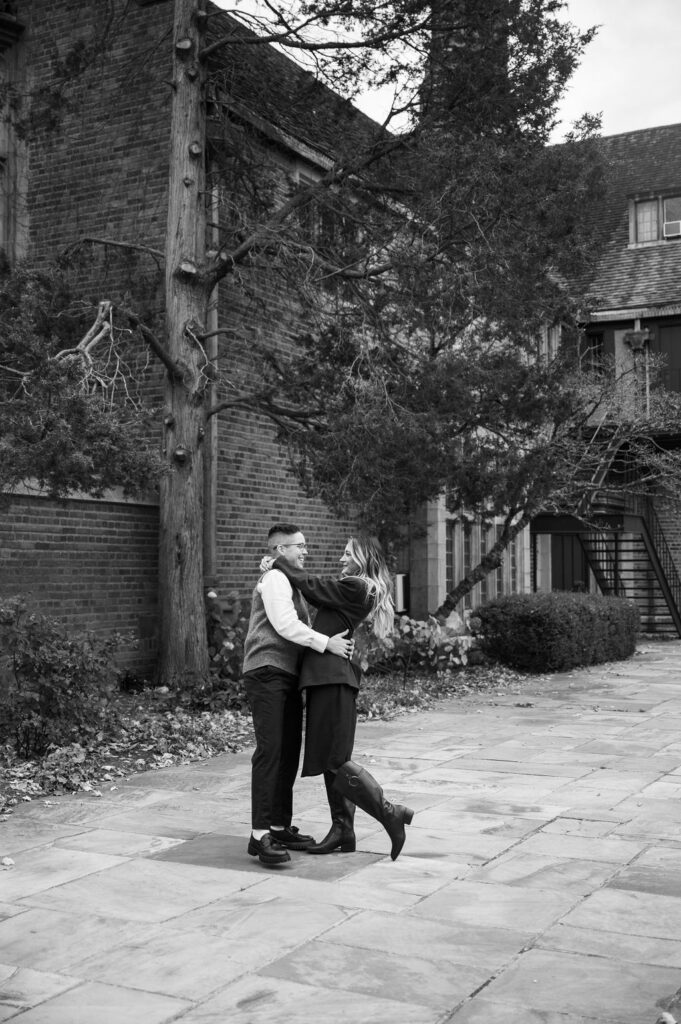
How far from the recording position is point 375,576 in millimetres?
6086

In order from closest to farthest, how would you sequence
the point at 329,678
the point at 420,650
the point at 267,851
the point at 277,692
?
the point at 267,851 < the point at 329,678 < the point at 277,692 < the point at 420,650

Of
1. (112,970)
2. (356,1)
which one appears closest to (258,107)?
(356,1)

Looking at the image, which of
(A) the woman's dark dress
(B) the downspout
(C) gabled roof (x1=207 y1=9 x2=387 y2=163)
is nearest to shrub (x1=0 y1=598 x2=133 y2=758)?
(A) the woman's dark dress

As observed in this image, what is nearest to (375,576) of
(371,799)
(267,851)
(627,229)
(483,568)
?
(371,799)

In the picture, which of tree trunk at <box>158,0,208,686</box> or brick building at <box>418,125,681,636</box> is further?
brick building at <box>418,125,681,636</box>

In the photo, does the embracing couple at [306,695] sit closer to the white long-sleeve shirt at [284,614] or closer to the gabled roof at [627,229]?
the white long-sleeve shirt at [284,614]

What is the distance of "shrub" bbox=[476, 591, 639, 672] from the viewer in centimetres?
→ 1555

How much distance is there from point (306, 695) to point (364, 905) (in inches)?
49.1

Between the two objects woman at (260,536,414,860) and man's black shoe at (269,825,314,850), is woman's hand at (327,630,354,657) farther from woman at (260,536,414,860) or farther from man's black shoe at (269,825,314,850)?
man's black shoe at (269,825,314,850)

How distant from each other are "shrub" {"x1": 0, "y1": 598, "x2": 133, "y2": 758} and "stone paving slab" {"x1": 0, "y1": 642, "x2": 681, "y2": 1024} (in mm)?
779

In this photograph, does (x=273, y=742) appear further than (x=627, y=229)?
No

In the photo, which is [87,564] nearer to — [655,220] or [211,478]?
[211,478]

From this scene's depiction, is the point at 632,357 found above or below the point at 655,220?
below

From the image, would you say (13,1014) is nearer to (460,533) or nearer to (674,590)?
(460,533)
